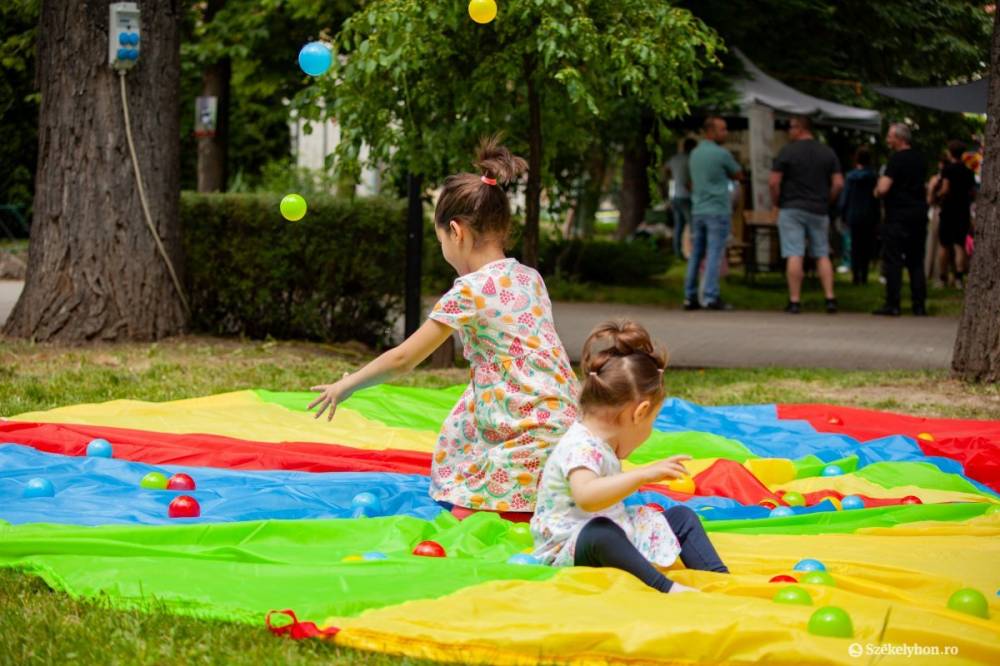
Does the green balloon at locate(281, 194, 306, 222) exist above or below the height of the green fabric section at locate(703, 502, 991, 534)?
above

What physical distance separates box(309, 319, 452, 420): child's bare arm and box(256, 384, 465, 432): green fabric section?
240 cm

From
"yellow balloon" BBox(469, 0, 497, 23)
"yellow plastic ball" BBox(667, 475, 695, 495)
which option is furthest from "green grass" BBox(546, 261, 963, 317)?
"yellow plastic ball" BBox(667, 475, 695, 495)

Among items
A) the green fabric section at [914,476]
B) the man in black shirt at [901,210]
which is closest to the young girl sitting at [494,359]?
the green fabric section at [914,476]

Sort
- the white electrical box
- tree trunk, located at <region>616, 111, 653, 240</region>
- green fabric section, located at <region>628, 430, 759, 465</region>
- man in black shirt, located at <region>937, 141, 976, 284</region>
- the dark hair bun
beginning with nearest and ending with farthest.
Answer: the dark hair bun
green fabric section, located at <region>628, 430, 759, 465</region>
the white electrical box
man in black shirt, located at <region>937, 141, 976, 284</region>
tree trunk, located at <region>616, 111, 653, 240</region>

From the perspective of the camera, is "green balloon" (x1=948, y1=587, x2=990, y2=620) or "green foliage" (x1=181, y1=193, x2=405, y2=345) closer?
"green balloon" (x1=948, y1=587, x2=990, y2=620)

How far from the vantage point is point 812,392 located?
9.52 metres

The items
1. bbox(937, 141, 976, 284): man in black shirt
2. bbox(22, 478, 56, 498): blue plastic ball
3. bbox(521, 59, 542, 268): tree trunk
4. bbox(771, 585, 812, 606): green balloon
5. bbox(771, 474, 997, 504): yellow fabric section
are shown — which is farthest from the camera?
bbox(937, 141, 976, 284): man in black shirt

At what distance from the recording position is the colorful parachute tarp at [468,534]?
3.60 metres

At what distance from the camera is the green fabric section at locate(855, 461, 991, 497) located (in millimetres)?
6195

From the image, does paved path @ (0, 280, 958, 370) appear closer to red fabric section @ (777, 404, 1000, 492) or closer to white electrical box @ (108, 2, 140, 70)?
red fabric section @ (777, 404, 1000, 492)

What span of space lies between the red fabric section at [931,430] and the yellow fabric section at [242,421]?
2330 millimetres

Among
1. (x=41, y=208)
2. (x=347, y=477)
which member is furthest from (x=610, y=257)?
(x=347, y=477)

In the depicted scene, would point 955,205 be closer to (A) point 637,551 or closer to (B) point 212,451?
(B) point 212,451

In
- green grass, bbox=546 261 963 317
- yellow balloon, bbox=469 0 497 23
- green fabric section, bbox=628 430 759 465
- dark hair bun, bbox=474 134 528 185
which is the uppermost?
yellow balloon, bbox=469 0 497 23
